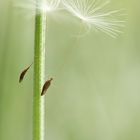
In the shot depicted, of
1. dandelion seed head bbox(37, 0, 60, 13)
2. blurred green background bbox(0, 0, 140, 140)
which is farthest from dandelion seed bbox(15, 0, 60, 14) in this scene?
blurred green background bbox(0, 0, 140, 140)

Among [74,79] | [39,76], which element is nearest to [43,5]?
[39,76]

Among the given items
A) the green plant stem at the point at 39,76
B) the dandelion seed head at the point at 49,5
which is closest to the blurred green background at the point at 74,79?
the dandelion seed head at the point at 49,5

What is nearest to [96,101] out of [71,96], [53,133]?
[71,96]

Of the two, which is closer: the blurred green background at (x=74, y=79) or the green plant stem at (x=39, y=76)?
the green plant stem at (x=39, y=76)

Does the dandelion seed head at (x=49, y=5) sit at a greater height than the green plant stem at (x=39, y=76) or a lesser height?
greater

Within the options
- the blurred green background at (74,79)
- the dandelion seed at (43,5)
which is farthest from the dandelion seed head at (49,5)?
the blurred green background at (74,79)

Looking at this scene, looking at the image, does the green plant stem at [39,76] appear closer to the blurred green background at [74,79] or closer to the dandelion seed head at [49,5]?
the dandelion seed head at [49,5]

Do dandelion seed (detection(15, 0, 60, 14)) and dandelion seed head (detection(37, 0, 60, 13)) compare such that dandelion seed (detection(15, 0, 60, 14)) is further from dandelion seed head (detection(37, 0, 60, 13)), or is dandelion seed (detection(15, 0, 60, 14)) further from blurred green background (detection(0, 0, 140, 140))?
blurred green background (detection(0, 0, 140, 140))

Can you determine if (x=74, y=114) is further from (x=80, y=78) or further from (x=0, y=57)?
(x=0, y=57)
